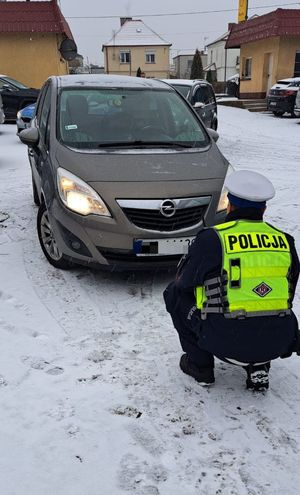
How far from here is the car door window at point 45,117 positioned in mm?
4804

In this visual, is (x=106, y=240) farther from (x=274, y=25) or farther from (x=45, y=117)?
(x=274, y=25)

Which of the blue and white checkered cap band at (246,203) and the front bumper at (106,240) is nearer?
the blue and white checkered cap band at (246,203)

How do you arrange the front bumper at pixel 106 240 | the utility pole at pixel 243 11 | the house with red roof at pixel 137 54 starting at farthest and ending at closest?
the house with red roof at pixel 137 54 → the utility pole at pixel 243 11 → the front bumper at pixel 106 240

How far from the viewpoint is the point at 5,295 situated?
13.1 ft

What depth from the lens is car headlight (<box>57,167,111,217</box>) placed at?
3803 millimetres

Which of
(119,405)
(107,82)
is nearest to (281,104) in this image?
(107,82)

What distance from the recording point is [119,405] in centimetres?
265

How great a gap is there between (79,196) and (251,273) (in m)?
1.92

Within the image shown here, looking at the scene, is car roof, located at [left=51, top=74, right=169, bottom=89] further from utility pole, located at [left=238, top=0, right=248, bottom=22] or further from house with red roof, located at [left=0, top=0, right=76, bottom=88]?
utility pole, located at [left=238, top=0, right=248, bottom=22]

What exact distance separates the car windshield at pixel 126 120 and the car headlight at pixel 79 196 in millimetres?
547

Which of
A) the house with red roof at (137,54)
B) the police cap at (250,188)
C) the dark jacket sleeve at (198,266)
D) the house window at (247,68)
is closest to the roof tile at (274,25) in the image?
the house window at (247,68)

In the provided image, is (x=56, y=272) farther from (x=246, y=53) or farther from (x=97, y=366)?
(x=246, y=53)

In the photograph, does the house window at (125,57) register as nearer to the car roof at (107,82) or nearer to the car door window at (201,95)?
the car door window at (201,95)

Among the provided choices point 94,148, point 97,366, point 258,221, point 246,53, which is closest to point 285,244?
point 258,221
